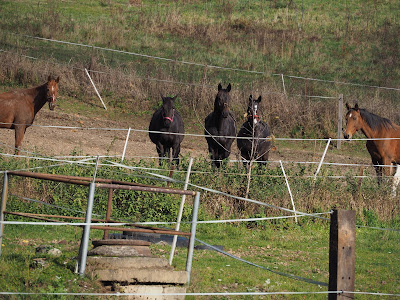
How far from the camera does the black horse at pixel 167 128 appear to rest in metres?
15.8

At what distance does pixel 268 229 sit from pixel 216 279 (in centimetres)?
402

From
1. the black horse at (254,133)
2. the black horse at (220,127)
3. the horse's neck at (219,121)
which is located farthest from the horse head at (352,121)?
the horse's neck at (219,121)

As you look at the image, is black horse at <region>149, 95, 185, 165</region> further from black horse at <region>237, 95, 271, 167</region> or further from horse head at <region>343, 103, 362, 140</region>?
horse head at <region>343, 103, 362, 140</region>

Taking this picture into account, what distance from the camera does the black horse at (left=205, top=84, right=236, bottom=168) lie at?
607 inches

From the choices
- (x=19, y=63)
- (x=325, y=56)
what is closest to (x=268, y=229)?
(x=19, y=63)

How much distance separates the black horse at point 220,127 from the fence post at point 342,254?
955cm

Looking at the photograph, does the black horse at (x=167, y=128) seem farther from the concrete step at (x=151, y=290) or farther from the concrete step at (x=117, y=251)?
the concrete step at (x=151, y=290)

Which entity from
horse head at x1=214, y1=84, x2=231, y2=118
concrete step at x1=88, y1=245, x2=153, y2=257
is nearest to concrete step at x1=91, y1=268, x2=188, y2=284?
concrete step at x1=88, y1=245, x2=153, y2=257

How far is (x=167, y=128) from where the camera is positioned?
16.0 metres

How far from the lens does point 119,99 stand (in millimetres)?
23656

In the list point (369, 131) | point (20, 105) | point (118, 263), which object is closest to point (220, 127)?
point (369, 131)

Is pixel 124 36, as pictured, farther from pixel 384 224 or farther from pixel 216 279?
pixel 216 279

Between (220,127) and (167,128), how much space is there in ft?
4.32

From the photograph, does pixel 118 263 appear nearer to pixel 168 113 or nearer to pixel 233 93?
pixel 168 113
